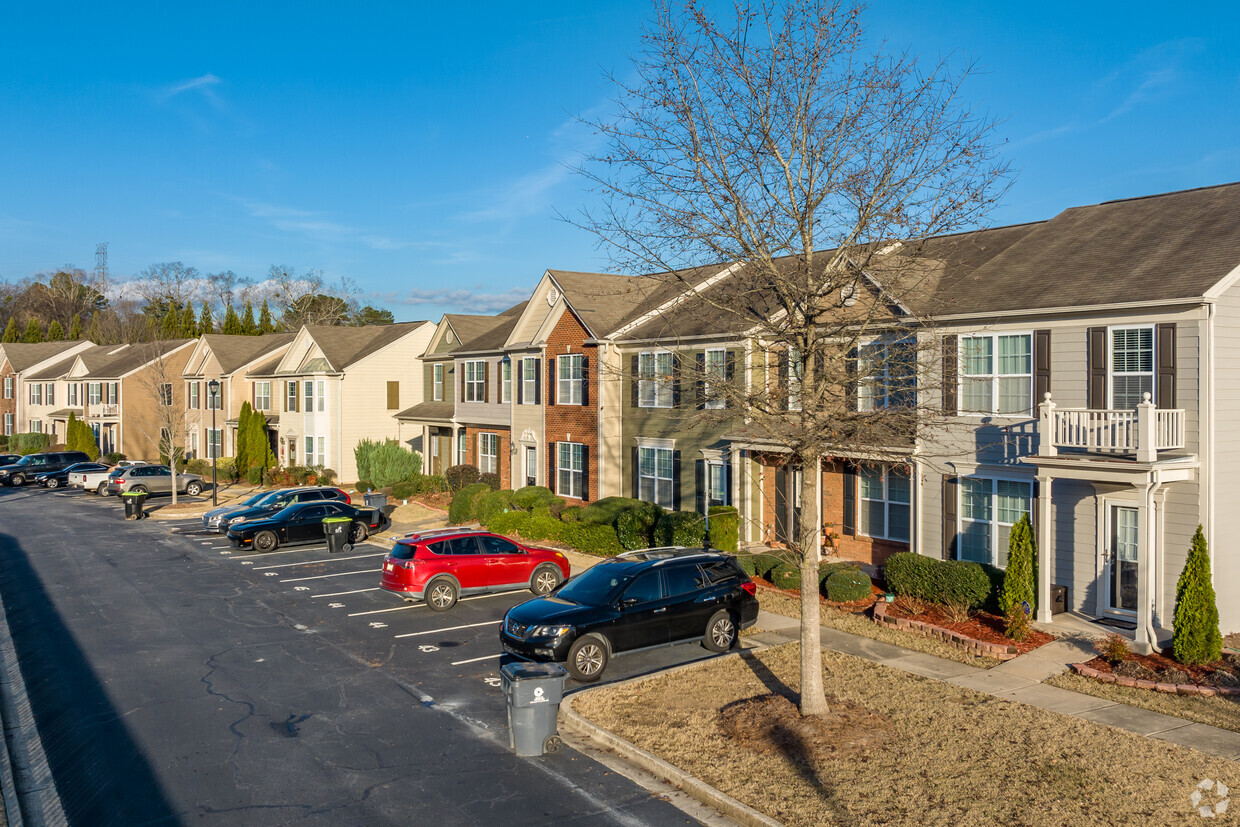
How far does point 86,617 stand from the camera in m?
18.6

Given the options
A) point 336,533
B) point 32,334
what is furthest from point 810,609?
point 32,334

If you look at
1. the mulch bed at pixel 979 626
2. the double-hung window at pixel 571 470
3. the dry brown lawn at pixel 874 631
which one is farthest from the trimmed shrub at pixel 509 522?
the mulch bed at pixel 979 626

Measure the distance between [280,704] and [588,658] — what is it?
4.68 m

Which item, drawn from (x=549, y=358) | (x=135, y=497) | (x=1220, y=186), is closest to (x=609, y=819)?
(x=1220, y=186)

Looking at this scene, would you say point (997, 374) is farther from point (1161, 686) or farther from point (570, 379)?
point (570, 379)

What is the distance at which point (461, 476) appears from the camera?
35.9 meters

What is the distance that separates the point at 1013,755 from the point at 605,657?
6.27 metres

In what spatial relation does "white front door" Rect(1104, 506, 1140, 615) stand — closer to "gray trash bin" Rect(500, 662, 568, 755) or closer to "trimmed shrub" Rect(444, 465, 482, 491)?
"gray trash bin" Rect(500, 662, 568, 755)

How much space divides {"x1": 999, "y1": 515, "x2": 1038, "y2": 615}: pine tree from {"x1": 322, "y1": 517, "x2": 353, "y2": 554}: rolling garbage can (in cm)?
1848

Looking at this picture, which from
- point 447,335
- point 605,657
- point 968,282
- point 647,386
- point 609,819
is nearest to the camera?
point 609,819

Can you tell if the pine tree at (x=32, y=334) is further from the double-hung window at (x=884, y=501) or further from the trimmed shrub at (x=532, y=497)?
the double-hung window at (x=884, y=501)

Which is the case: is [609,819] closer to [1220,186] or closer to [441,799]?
[441,799]

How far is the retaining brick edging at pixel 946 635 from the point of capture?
14.8 metres

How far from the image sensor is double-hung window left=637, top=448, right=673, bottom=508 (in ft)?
87.3
